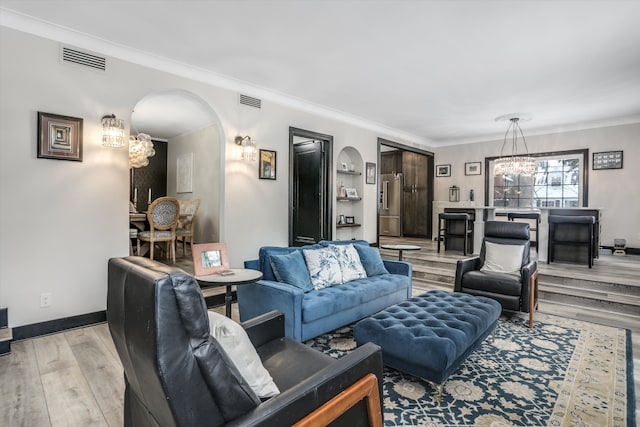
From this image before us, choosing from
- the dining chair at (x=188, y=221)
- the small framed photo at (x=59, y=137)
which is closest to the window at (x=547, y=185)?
the dining chair at (x=188, y=221)

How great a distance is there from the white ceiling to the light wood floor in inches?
109

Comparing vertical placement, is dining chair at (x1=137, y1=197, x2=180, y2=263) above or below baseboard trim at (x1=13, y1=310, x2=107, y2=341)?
above

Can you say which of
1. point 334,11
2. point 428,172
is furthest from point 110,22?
point 428,172

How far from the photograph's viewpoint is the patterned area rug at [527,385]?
1.94 m

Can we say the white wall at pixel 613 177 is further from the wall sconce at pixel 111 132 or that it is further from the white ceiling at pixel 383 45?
the wall sconce at pixel 111 132

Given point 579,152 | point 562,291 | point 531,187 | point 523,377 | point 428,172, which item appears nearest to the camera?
point 523,377

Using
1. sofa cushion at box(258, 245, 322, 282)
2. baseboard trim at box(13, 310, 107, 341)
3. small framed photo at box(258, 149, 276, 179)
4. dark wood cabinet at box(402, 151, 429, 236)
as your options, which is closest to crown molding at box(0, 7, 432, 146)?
small framed photo at box(258, 149, 276, 179)

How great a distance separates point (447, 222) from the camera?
7.04m

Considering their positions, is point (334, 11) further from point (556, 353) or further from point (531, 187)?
point (531, 187)

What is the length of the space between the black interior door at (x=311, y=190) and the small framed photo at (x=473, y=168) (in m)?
4.44

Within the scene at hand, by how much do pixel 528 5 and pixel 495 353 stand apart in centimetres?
287

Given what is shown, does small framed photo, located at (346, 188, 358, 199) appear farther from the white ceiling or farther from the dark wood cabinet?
the dark wood cabinet

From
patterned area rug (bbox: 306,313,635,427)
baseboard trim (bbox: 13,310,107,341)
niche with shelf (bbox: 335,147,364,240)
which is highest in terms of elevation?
niche with shelf (bbox: 335,147,364,240)

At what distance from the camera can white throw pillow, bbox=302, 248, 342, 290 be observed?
10.6 ft
